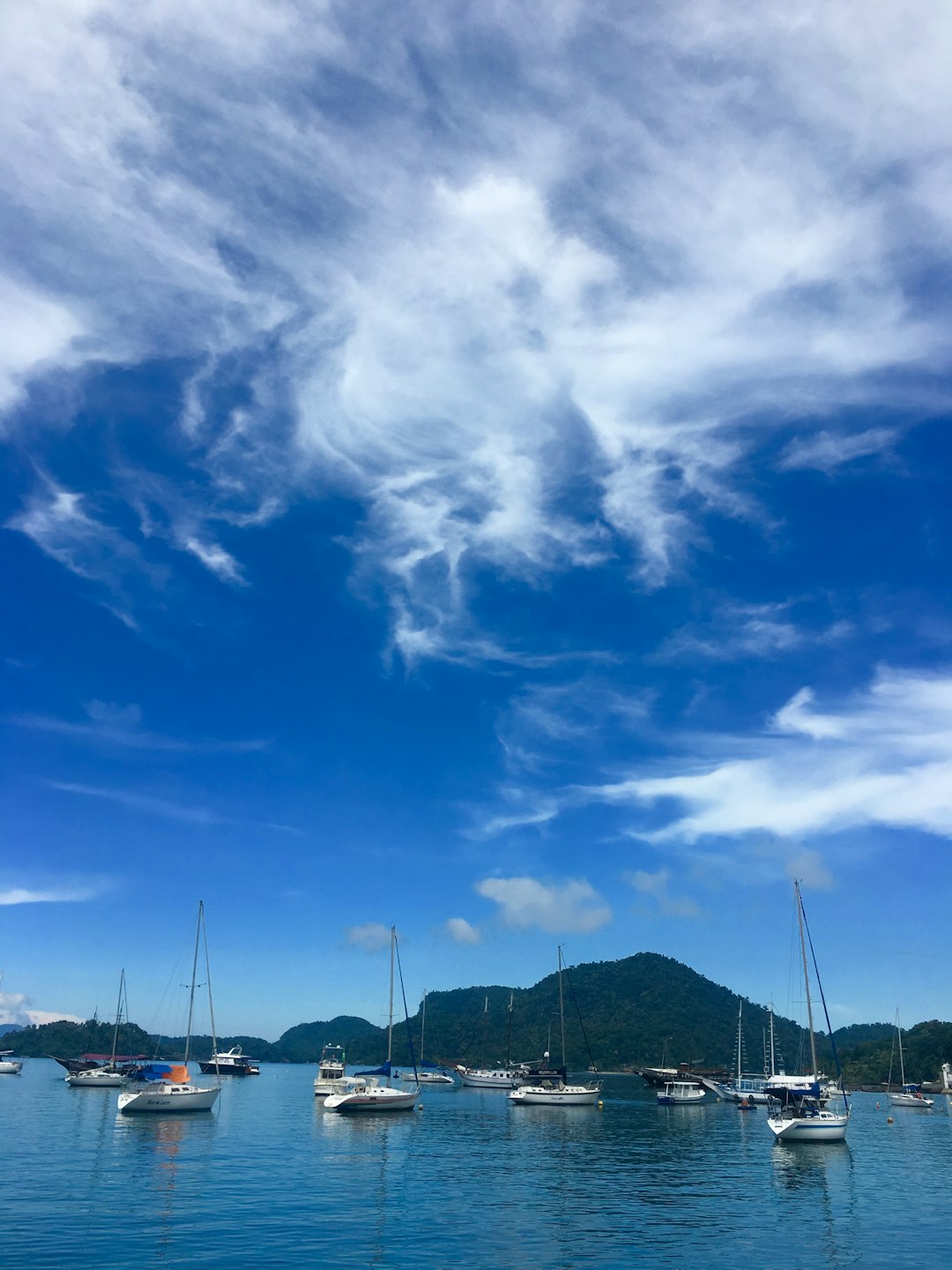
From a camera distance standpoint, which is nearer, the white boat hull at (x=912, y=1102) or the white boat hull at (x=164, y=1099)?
the white boat hull at (x=164, y=1099)

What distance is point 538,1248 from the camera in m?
35.0

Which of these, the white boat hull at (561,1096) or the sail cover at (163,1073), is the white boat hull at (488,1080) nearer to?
the white boat hull at (561,1096)

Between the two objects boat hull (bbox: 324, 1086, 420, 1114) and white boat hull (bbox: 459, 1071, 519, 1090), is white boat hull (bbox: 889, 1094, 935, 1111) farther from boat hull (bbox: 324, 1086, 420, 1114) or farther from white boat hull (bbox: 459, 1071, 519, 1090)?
boat hull (bbox: 324, 1086, 420, 1114)

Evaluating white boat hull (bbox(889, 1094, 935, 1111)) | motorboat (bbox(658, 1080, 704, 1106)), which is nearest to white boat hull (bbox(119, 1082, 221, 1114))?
motorboat (bbox(658, 1080, 704, 1106))

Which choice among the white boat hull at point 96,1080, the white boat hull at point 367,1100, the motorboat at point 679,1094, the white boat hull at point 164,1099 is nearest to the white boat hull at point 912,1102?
the motorboat at point 679,1094

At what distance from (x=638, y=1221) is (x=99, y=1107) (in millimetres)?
81105

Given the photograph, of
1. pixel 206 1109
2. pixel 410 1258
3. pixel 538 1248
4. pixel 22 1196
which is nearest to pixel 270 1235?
pixel 410 1258

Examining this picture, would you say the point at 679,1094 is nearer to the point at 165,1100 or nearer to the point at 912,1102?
the point at 912,1102

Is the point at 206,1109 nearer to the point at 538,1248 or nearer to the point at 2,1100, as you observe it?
the point at 2,1100

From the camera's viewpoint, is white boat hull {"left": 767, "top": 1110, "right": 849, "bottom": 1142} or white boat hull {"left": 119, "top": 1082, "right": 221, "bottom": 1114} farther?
white boat hull {"left": 119, "top": 1082, "right": 221, "bottom": 1114}

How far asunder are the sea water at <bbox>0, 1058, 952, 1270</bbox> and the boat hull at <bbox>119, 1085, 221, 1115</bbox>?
110 cm

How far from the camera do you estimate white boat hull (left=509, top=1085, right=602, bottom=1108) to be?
399 feet

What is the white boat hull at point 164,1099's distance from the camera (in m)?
85.1

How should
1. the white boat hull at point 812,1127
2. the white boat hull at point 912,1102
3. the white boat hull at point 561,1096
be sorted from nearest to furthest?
the white boat hull at point 812,1127 < the white boat hull at point 561,1096 < the white boat hull at point 912,1102
